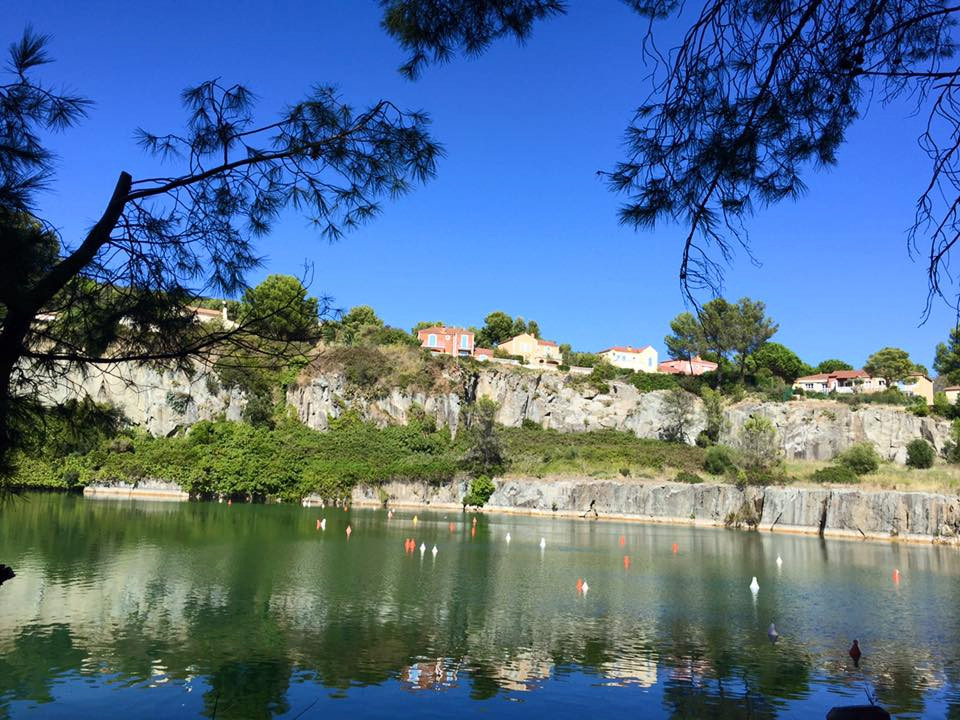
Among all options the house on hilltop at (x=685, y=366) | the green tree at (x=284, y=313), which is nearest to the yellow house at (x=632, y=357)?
the house on hilltop at (x=685, y=366)

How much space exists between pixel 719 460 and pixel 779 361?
1087 inches

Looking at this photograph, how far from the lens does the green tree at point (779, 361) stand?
70688 millimetres

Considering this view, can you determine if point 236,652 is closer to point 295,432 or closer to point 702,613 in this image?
point 702,613

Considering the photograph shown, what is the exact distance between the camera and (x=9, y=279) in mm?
3883

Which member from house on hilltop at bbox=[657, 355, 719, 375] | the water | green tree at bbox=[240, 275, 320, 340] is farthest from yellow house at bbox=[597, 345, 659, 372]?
green tree at bbox=[240, 275, 320, 340]

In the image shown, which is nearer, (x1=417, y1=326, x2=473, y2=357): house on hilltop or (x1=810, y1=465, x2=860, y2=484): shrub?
(x1=810, y1=465, x2=860, y2=484): shrub

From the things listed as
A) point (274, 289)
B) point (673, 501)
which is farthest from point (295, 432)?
point (274, 289)

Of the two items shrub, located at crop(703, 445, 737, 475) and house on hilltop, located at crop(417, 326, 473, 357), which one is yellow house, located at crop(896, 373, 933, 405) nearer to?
shrub, located at crop(703, 445, 737, 475)

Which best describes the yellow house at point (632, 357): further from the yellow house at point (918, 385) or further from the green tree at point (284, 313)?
the green tree at point (284, 313)

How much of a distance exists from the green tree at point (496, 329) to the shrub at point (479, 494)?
126 ft

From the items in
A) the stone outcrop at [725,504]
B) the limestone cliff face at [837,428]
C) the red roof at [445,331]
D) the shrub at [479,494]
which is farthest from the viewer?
the red roof at [445,331]

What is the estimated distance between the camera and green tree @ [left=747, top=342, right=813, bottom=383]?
2783 inches

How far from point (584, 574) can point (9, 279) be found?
66.7ft

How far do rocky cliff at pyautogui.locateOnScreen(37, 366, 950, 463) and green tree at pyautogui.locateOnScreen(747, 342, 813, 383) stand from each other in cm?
1259
